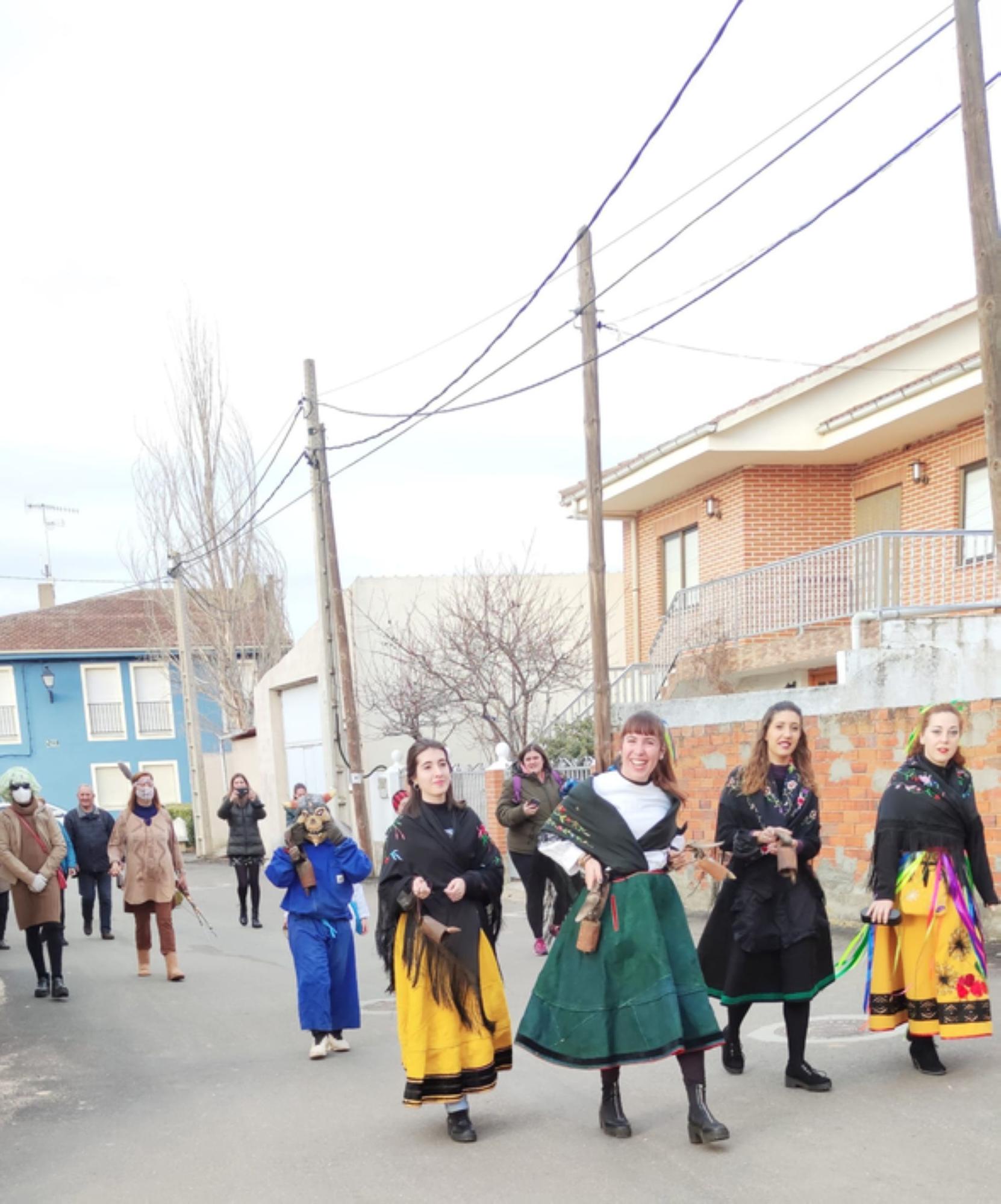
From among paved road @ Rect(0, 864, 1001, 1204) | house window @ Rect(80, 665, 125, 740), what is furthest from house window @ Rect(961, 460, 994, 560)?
house window @ Rect(80, 665, 125, 740)

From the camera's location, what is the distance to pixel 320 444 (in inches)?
775

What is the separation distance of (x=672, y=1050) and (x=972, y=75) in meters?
6.37

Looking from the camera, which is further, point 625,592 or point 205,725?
point 205,725

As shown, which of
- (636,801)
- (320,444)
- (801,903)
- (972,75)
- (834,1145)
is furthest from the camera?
(320,444)

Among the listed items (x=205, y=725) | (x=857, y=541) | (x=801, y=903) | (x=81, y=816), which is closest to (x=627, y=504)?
(x=857, y=541)

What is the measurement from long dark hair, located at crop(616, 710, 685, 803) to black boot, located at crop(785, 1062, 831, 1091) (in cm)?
142

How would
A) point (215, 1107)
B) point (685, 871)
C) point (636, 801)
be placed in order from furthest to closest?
1. point (685, 871)
2. point (215, 1107)
3. point (636, 801)

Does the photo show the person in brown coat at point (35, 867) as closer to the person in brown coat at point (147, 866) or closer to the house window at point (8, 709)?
the person in brown coat at point (147, 866)

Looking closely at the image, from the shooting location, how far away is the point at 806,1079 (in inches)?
223

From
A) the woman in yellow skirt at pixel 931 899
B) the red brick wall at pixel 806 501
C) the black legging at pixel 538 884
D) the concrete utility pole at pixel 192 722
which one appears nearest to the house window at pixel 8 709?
the concrete utility pole at pixel 192 722

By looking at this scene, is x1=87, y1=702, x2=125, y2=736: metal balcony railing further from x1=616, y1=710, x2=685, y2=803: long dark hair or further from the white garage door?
x1=616, y1=710, x2=685, y2=803: long dark hair

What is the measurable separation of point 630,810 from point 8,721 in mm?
38928

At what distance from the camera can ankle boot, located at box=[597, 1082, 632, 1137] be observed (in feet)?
17.1

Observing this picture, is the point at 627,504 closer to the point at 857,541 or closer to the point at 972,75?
the point at 857,541
